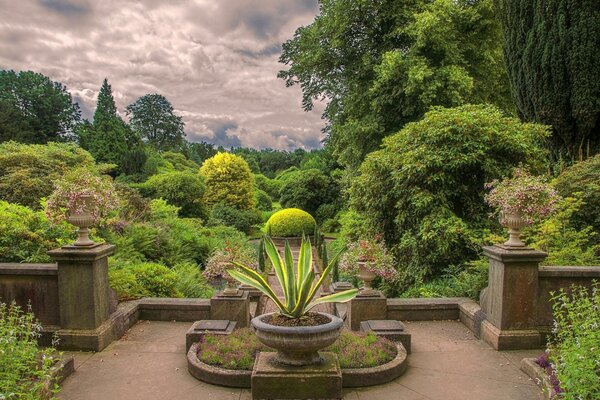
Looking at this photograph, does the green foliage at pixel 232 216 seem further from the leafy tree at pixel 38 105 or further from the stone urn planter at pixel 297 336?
the stone urn planter at pixel 297 336

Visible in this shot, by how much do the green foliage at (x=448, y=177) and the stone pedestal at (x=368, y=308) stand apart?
2614 mm

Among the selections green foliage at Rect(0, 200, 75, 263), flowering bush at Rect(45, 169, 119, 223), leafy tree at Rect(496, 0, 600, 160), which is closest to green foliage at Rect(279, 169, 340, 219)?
leafy tree at Rect(496, 0, 600, 160)

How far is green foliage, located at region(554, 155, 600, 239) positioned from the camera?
688cm

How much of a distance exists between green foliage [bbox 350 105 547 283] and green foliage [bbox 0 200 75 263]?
613 cm

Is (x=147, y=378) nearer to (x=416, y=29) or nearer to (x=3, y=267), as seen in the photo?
(x=3, y=267)

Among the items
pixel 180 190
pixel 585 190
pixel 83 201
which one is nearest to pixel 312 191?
pixel 180 190

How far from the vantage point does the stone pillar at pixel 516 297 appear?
4.80m

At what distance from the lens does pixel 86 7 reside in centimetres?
725

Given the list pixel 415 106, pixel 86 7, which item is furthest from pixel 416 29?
pixel 86 7

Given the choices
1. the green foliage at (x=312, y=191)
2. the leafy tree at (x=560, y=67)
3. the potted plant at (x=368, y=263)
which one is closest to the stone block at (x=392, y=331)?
the potted plant at (x=368, y=263)

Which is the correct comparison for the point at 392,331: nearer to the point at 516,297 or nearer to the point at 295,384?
the point at 516,297

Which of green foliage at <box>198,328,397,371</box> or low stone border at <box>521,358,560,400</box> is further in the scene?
green foliage at <box>198,328,397,371</box>

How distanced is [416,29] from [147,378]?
496 inches

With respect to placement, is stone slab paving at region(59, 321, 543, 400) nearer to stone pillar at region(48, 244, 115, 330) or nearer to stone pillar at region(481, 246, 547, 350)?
stone pillar at region(481, 246, 547, 350)
